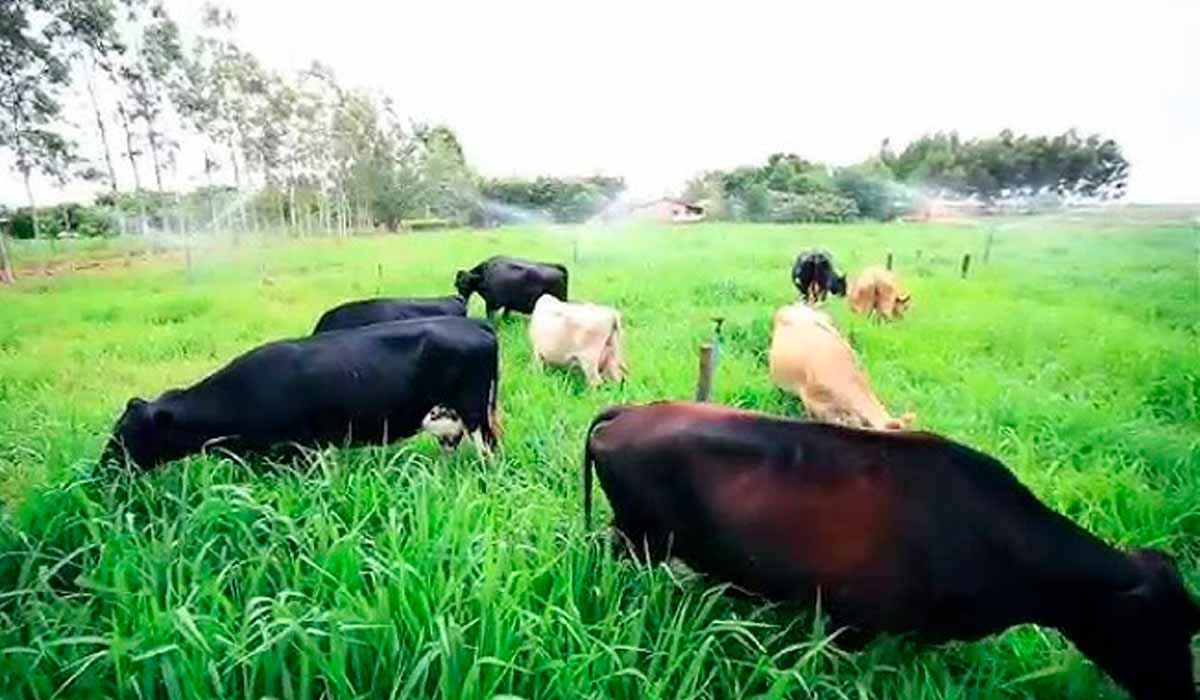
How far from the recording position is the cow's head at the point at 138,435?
66.8 inches

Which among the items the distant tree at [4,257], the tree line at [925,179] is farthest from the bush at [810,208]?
the distant tree at [4,257]

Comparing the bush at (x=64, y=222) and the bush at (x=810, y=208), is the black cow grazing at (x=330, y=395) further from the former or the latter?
the bush at (x=810, y=208)

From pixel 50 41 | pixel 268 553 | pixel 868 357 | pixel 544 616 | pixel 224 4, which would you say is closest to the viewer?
pixel 544 616

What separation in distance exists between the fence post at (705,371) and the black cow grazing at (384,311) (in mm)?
716

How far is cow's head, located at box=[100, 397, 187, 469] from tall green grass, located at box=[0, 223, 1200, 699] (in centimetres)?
5

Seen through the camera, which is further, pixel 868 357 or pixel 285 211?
pixel 868 357

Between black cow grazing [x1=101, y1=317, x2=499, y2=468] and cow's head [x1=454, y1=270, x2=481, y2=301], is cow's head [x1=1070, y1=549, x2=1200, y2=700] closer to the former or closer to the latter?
black cow grazing [x1=101, y1=317, x2=499, y2=468]

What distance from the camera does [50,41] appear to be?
1633 mm

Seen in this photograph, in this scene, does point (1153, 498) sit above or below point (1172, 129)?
below

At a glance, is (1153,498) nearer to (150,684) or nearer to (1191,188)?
(1191,188)

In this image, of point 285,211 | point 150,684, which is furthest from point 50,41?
point 150,684

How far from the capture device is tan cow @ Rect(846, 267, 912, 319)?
2221 millimetres

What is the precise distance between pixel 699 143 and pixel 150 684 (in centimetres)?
158

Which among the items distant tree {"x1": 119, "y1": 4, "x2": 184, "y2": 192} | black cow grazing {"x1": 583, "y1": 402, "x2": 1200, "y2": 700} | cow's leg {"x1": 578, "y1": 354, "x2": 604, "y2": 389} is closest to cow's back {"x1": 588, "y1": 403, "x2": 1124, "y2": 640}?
black cow grazing {"x1": 583, "y1": 402, "x2": 1200, "y2": 700}
